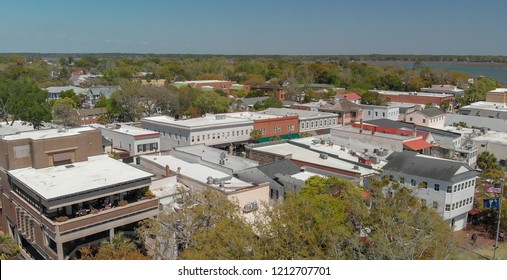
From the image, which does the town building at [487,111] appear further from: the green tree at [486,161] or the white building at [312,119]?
the green tree at [486,161]

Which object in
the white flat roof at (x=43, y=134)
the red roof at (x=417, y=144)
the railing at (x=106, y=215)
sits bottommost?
the railing at (x=106, y=215)

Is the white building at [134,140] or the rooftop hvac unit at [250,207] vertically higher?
the white building at [134,140]

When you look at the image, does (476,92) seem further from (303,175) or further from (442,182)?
(303,175)

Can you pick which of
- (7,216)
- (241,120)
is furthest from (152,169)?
(241,120)

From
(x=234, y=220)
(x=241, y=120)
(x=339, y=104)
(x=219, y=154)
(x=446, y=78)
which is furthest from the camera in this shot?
(x=446, y=78)

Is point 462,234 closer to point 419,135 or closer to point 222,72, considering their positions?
point 419,135

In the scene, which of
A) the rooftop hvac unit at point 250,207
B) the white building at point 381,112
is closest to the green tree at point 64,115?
the rooftop hvac unit at point 250,207
